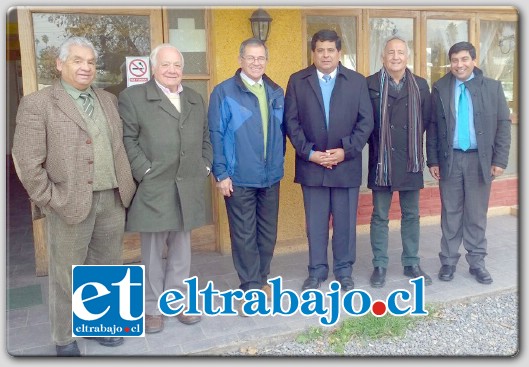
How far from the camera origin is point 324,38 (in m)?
3.55

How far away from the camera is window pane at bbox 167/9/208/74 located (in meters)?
4.41

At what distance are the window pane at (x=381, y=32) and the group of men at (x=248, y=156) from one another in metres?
1.55

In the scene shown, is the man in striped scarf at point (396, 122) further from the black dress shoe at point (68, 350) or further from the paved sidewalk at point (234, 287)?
the black dress shoe at point (68, 350)

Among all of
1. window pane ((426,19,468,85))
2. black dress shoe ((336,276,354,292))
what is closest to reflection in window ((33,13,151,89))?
black dress shoe ((336,276,354,292))

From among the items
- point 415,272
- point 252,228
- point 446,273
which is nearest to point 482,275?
point 446,273

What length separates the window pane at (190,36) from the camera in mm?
4414

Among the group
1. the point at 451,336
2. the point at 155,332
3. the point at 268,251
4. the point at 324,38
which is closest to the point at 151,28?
the point at 324,38

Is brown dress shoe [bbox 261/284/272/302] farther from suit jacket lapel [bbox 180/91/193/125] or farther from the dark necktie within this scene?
the dark necktie

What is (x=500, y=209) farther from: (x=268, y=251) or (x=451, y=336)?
(x=268, y=251)

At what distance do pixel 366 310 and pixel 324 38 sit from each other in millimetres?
1912

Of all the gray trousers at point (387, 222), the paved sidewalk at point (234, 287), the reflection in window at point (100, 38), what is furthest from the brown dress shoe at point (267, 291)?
the reflection in window at point (100, 38)

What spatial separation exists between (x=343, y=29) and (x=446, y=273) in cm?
257

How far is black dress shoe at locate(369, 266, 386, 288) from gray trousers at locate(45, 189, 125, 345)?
2032mm

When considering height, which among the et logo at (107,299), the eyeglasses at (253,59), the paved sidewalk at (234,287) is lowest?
the paved sidewalk at (234,287)
